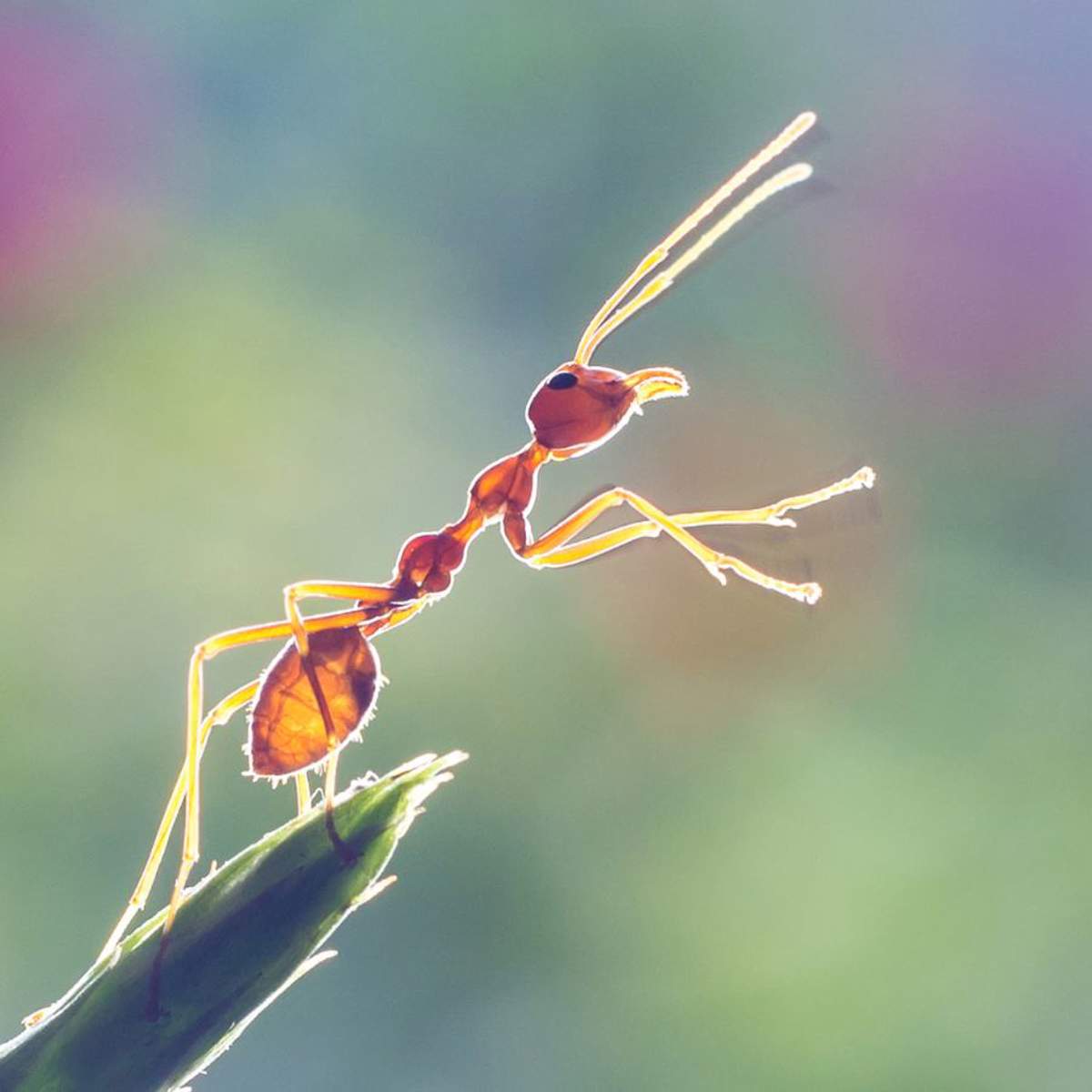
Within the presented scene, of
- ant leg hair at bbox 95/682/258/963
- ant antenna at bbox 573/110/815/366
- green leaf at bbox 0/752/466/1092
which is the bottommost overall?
green leaf at bbox 0/752/466/1092

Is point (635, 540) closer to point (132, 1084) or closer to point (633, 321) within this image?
point (633, 321)

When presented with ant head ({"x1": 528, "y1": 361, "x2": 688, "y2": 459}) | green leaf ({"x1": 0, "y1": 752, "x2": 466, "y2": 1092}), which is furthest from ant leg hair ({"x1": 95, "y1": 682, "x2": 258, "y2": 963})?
ant head ({"x1": 528, "y1": 361, "x2": 688, "y2": 459})

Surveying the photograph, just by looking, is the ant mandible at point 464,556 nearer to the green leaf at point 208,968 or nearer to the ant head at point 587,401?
the ant head at point 587,401

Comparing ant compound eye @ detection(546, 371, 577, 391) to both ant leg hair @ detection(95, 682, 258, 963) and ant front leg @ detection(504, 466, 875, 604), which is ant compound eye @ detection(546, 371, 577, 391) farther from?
ant leg hair @ detection(95, 682, 258, 963)

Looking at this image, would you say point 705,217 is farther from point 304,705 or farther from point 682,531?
point 304,705

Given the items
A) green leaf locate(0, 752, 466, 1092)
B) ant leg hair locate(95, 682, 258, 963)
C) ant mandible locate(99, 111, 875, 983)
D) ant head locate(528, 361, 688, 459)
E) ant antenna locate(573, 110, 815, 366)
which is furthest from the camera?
ant head locate(528, 361, 688, 459)

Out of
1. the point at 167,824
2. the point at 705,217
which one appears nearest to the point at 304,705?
the point at 167,824

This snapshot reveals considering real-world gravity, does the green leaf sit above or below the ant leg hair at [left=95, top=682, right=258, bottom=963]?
below

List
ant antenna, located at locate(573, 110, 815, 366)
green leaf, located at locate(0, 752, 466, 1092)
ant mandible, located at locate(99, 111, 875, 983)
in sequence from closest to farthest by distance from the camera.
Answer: green leaf, located at locate(0, 752, 466, 1092) → ant mandible, located at locate(99, 111, 875, 983) → ant antenna, located at locate(573, 110, 815, 366)
